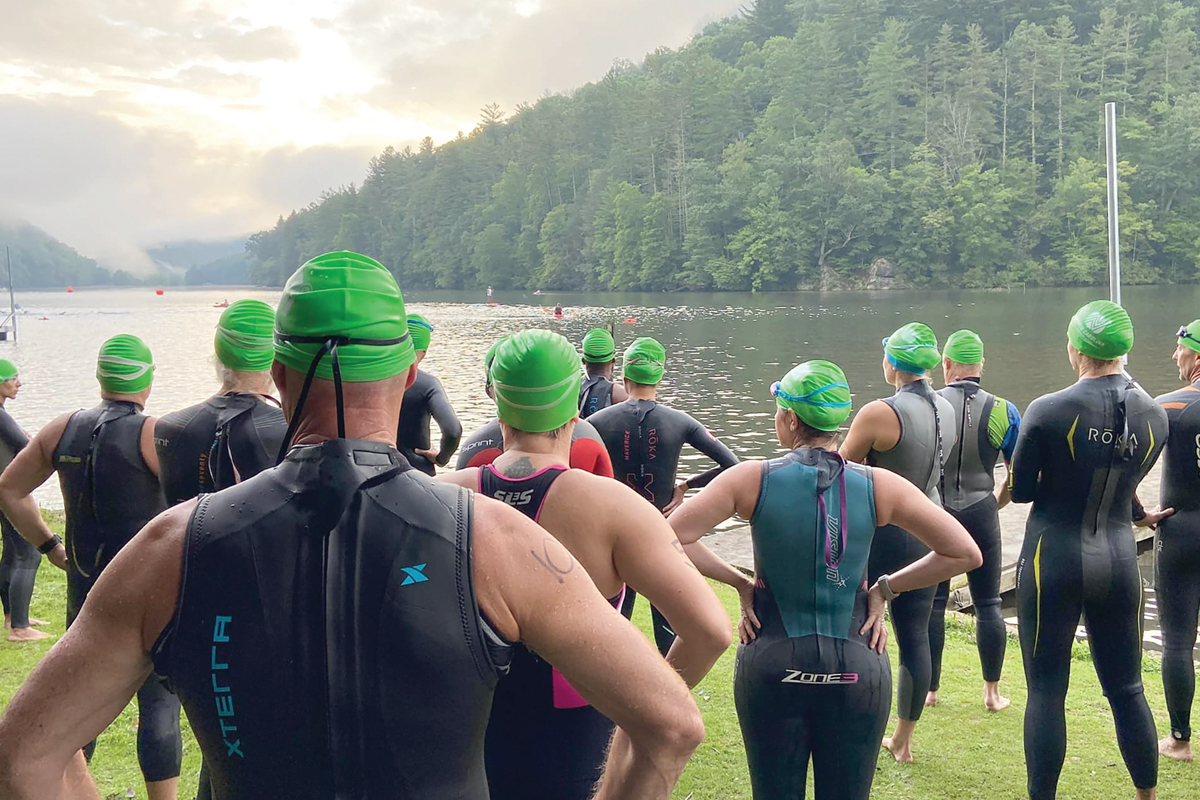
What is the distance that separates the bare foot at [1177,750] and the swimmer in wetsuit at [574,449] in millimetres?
3453

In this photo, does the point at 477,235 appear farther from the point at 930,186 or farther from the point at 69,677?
the point at 69,677

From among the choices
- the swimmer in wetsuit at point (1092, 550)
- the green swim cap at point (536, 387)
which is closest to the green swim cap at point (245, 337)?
the green swim cap at point (536, 387)

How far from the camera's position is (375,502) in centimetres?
149

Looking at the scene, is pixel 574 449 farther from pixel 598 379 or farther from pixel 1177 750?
pixel 1177 750

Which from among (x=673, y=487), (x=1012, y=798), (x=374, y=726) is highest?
(x=374, y=726)

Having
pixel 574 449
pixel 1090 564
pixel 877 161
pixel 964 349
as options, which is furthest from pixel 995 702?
pixel 877 161

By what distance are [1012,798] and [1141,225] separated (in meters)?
76.5

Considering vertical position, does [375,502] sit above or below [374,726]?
above

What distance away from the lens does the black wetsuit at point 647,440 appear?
19.5 ft

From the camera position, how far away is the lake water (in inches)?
1082

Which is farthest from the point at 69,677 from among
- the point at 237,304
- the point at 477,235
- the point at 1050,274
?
the point at 477,235

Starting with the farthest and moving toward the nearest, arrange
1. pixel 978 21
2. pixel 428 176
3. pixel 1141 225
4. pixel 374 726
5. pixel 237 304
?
pixel 428 176
pixel 978 21
pixel 1141 225
pixel 237 304
pixel 374 726

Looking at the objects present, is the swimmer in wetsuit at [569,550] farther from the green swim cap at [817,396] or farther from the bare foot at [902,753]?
the bare foot at [902,753]

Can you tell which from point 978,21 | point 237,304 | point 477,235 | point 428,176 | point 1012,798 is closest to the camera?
point 237,304
